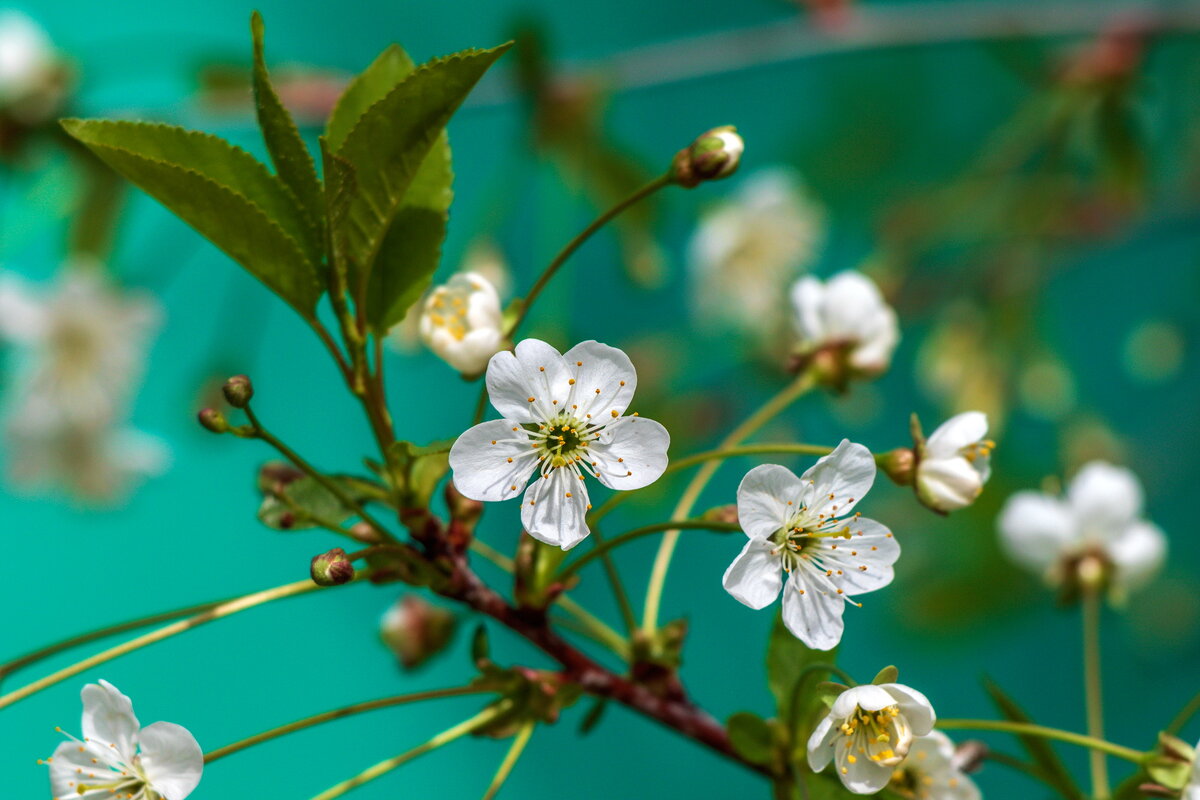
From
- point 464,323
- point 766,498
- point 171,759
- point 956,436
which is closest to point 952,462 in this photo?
point 956,436

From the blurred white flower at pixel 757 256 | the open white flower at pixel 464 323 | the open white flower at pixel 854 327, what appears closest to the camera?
the open white flower at pixel 464 323

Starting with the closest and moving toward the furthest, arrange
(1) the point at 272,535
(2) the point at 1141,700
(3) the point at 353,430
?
1. (2) the point at 1141,700
2. (1) the point at 272,535
3. (3) the point at 353,430

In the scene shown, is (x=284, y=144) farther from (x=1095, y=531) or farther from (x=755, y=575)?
(x=1095, y=531)

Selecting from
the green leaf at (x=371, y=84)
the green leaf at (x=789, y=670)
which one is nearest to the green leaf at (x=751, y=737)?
the green leaf at (x=789, y=670)

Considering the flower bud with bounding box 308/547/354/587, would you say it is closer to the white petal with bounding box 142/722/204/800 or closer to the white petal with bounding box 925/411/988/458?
the white petal with bounding box 142/722/204/800

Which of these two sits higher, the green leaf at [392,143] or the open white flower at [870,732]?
the green leaf at [392,143]

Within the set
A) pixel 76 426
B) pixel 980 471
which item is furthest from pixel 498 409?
pixel 76 426

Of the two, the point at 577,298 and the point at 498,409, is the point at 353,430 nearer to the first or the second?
the point at 577,298

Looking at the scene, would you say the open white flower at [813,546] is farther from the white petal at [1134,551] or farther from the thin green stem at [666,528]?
the white petal at [1134,551]
